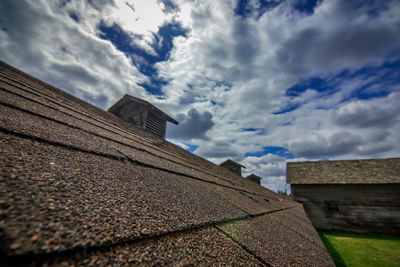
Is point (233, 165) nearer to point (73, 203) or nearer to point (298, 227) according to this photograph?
point (298, 227)

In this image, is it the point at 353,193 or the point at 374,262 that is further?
the point at 353,193

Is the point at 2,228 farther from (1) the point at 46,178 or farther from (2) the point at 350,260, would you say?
(2) the point at 350,260

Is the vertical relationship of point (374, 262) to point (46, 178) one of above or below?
below

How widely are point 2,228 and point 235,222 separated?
1.11 meters

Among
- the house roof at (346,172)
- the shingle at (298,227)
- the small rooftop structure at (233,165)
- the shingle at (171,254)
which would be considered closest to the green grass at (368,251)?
the house roof at (346,172)

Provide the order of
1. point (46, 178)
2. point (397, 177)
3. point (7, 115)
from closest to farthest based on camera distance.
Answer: point (46, 178)
point (7, 115)
point (397, 177)

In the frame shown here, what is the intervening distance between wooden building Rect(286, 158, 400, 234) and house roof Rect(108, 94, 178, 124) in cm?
1463

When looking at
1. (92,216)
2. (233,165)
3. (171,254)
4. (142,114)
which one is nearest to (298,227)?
(171,254)

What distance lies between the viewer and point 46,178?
0.57 m

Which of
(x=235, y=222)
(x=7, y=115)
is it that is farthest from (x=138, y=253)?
(x=7, y=115)

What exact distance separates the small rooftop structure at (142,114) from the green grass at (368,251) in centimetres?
925

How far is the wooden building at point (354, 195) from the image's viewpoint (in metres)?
13.6

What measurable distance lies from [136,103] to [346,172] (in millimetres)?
19331

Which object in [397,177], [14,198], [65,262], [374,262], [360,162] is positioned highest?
[360,162]
